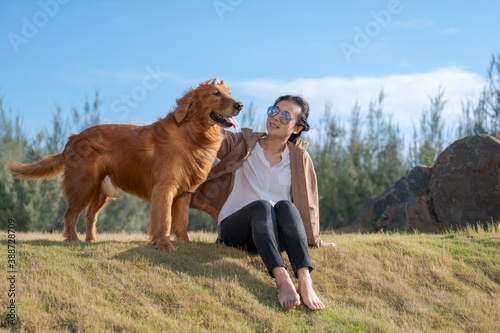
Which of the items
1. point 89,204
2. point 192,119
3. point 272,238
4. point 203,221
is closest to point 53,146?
point 203,221

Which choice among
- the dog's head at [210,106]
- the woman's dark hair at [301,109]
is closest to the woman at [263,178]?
the woman's dark hair at [301,109]

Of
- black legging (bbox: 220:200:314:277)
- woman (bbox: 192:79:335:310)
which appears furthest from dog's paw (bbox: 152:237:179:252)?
black legging (bbox: 220:200:314:277)

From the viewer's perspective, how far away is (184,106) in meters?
4.96

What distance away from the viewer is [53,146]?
17000 millimetres

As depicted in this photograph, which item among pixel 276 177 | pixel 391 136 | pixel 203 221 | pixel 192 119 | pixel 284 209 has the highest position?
pixel 391 136

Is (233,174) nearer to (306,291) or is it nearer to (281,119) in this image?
(281,119)

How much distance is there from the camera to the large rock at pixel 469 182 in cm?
962

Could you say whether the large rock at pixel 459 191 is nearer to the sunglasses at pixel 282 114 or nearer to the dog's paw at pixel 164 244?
the sunglasses at pixel 282 114

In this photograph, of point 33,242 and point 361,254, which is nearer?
point 33,242

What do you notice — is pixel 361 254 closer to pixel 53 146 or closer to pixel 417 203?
pixel 417 203

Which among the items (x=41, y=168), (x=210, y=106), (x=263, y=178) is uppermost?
(x=210, y=106)

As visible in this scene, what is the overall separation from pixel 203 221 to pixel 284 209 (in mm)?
13853

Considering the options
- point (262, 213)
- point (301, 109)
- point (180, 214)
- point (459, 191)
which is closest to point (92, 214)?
point (180, 214)

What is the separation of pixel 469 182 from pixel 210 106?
719 centimetres
